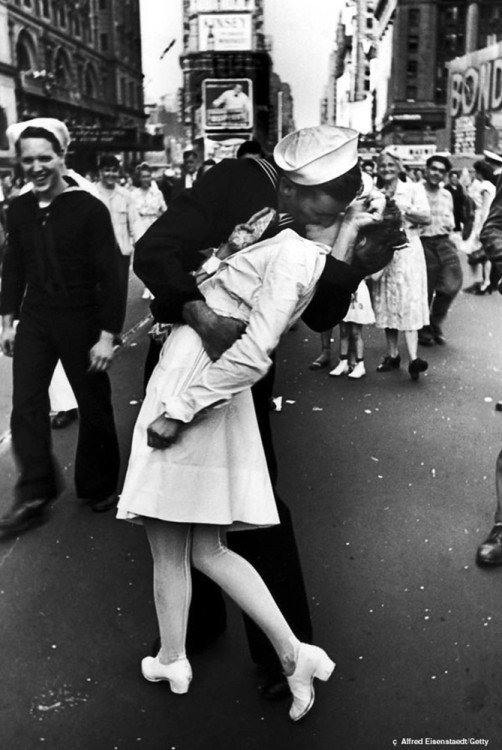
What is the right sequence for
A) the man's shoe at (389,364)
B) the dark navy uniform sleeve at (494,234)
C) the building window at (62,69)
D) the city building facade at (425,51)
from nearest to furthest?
1. the dark navy uniform sleeve at (494,234)
2. the man's shoe at (389,364)
3. the building window at (62,69)
4. the city building facade at (425,51)

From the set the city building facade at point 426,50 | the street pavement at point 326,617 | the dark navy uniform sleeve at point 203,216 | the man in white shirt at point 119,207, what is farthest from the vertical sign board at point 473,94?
the dark navy uniform sleeve at point 203,216

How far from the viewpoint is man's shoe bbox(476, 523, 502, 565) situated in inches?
156

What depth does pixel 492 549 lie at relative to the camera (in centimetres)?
400

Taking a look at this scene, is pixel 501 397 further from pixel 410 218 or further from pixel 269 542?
pixel 269 542

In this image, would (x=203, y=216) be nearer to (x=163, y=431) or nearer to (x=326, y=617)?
(x=163, y=431)

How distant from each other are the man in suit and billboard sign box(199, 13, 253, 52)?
3010 inches

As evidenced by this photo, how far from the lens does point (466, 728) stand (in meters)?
2.74

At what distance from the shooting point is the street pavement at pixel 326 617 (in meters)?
2.75

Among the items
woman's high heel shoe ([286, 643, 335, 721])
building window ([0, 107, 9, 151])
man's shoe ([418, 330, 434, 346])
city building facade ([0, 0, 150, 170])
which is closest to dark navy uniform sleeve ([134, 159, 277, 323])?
woman's high heel shoe ([286, 643, 335, 721])

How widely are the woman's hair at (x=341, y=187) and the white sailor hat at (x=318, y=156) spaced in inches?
0.7

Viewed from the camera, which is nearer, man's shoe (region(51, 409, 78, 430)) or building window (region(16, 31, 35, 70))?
man's shoe (region(51, 409, 78, 430))

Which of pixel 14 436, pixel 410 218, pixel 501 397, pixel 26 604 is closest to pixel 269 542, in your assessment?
pixel 26 604

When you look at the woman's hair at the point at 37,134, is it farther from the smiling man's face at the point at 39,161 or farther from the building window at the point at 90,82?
the building window at the point at 90,82

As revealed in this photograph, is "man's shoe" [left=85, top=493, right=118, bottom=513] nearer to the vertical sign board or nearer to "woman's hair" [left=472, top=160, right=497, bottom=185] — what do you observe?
"woman's hair" [left=472, top=160, right=497, bottom=185]
